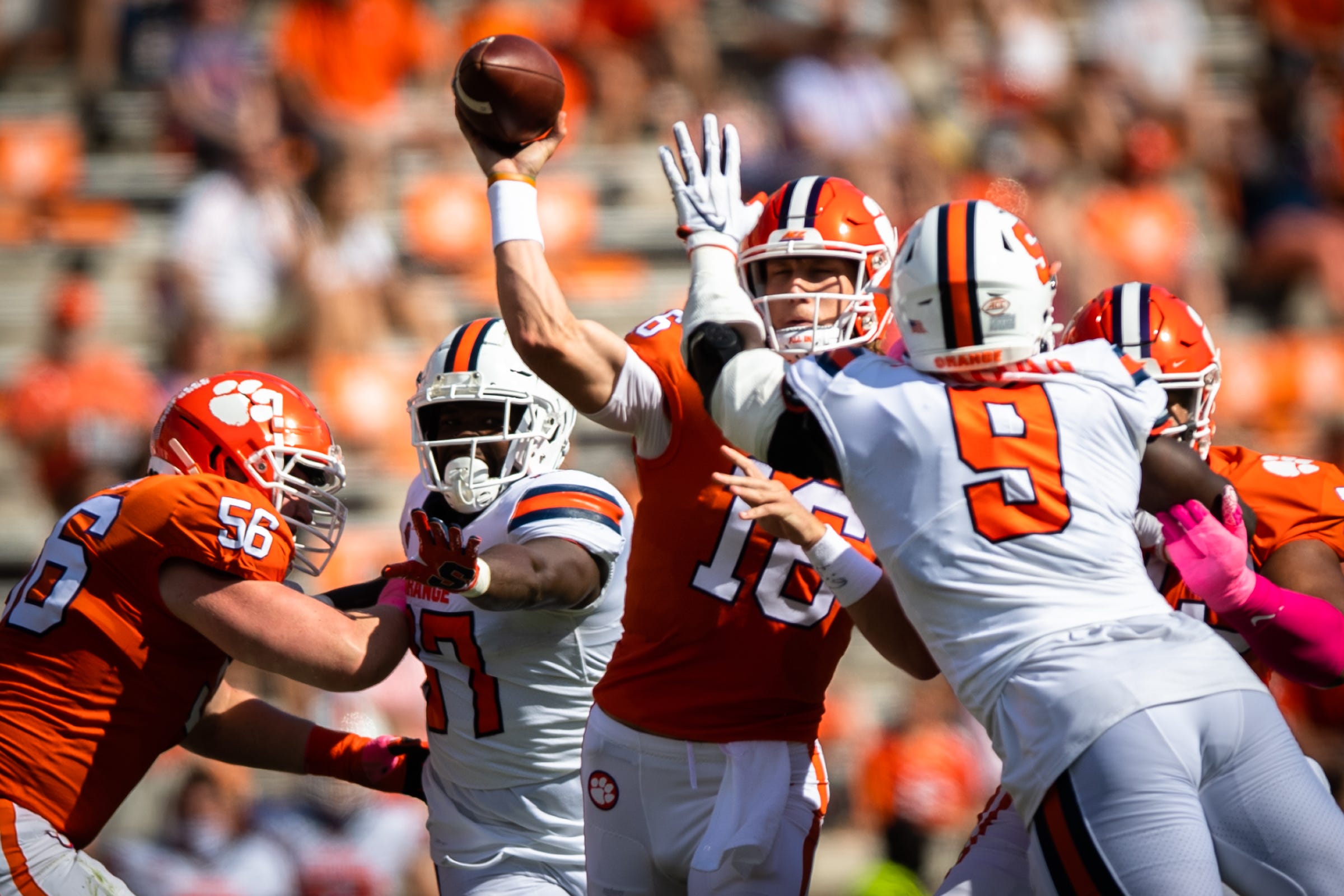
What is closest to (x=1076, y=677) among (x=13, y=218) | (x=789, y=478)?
(x=789, y=478)

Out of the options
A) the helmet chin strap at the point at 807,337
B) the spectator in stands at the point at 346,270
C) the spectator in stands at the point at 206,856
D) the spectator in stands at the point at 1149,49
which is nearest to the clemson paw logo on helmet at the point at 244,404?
the helmet chin strap at the point at 807,337

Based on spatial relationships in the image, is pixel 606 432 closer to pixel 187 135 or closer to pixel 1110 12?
pixel 187 135

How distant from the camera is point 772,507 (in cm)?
329

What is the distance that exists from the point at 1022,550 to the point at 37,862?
2.34 m

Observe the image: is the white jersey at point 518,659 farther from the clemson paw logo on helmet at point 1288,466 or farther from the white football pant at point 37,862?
the clemson paw logo on helmet at point 1288,466

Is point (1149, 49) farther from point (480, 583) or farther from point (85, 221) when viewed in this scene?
point (480, 583)

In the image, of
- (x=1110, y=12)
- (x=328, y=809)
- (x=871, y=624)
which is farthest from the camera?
(x=1110, y=12)

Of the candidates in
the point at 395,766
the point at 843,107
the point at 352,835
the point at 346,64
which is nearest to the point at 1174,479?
the point at 395,766

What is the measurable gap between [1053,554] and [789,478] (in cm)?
83

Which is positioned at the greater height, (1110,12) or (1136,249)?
(1110,12)

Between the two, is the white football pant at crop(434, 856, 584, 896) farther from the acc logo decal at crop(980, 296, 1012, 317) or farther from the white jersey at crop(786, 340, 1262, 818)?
the acc logo decal at crop(980, 296, 1012, 317)

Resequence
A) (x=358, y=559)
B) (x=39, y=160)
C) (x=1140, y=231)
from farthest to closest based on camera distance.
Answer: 1. (x=39, y=160)
2. (x=1140, y=231)
3. (x=358, y=559)

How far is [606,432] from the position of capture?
941 centimetres

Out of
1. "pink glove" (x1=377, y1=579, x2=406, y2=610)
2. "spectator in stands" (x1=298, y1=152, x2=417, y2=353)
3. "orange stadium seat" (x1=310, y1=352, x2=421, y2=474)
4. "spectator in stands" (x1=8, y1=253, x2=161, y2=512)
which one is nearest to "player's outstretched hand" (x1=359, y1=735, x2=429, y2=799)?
"pink glove" (x1=377, y1=579, x2=406, y2=610)
